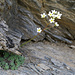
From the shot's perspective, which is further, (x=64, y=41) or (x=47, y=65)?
(x=64, y=41)

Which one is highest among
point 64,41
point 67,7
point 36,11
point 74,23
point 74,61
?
point 67,7

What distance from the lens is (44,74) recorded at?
3.09 m

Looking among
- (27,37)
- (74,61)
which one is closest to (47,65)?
(74,61)

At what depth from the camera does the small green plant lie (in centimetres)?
300

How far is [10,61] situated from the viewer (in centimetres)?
315

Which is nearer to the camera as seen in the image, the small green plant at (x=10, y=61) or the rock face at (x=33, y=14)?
the small green plant at (x=10, y=61)

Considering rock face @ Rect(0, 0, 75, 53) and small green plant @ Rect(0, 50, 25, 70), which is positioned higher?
rock face @ Rect(0, 0, 75, 53)

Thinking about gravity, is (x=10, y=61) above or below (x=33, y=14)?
below

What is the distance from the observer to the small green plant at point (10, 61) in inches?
118

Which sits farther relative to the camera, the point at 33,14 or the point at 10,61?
the point at 33,14

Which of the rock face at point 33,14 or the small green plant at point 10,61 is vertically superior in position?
the rock face at point 33,14

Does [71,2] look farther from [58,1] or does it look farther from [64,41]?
[64,41]

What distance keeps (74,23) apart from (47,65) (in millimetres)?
3036

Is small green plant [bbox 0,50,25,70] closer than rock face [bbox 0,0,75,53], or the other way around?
small green plant [bbox 0,50,25,70]
